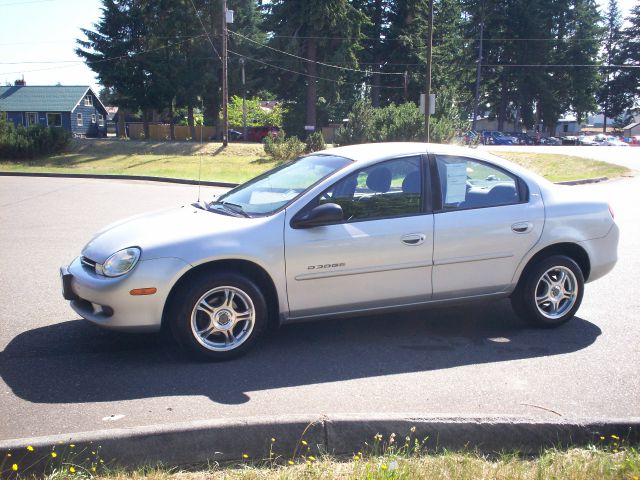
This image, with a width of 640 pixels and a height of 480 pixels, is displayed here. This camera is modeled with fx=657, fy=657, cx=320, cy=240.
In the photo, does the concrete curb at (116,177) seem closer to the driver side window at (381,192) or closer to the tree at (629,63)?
the driver side window at (381,192)

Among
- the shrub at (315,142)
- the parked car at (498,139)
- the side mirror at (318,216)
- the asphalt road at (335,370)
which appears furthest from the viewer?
the parked car at (498,139)

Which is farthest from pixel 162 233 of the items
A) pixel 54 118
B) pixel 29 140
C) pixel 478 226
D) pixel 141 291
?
pixel 54 118

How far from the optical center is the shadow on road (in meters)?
4.49

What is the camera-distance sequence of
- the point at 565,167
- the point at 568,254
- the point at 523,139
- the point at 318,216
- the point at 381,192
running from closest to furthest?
the point at 318,216 < the point at 381,192 < the point at 568,254 < the point at 565,167 < the point at 523,139

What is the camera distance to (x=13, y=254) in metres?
8.95

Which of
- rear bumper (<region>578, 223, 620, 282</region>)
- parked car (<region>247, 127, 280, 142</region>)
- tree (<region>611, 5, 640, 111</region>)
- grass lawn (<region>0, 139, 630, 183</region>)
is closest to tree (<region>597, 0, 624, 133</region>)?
tree (<region>611, 5, 640, 111</region>)

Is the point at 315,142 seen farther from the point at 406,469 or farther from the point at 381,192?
the point at 406,469

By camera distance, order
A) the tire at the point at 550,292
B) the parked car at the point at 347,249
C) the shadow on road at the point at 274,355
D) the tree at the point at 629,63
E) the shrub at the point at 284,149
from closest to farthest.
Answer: the shadow on road at the point at 274,355 → the parked car at the point at 347,249 → the tire at the point at 550,292 → the shrub at the point at 284,149 → the tree at the point at 629,63

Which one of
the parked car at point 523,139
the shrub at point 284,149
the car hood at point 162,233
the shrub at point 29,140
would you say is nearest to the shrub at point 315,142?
the shrub at point 284,149

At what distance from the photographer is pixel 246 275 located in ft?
16.5

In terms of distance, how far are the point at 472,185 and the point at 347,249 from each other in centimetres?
134

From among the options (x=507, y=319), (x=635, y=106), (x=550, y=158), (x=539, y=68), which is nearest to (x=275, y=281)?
(x=507, y=319)

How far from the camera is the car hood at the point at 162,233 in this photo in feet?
15.7

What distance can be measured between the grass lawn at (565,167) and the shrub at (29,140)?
24565 millimetres
